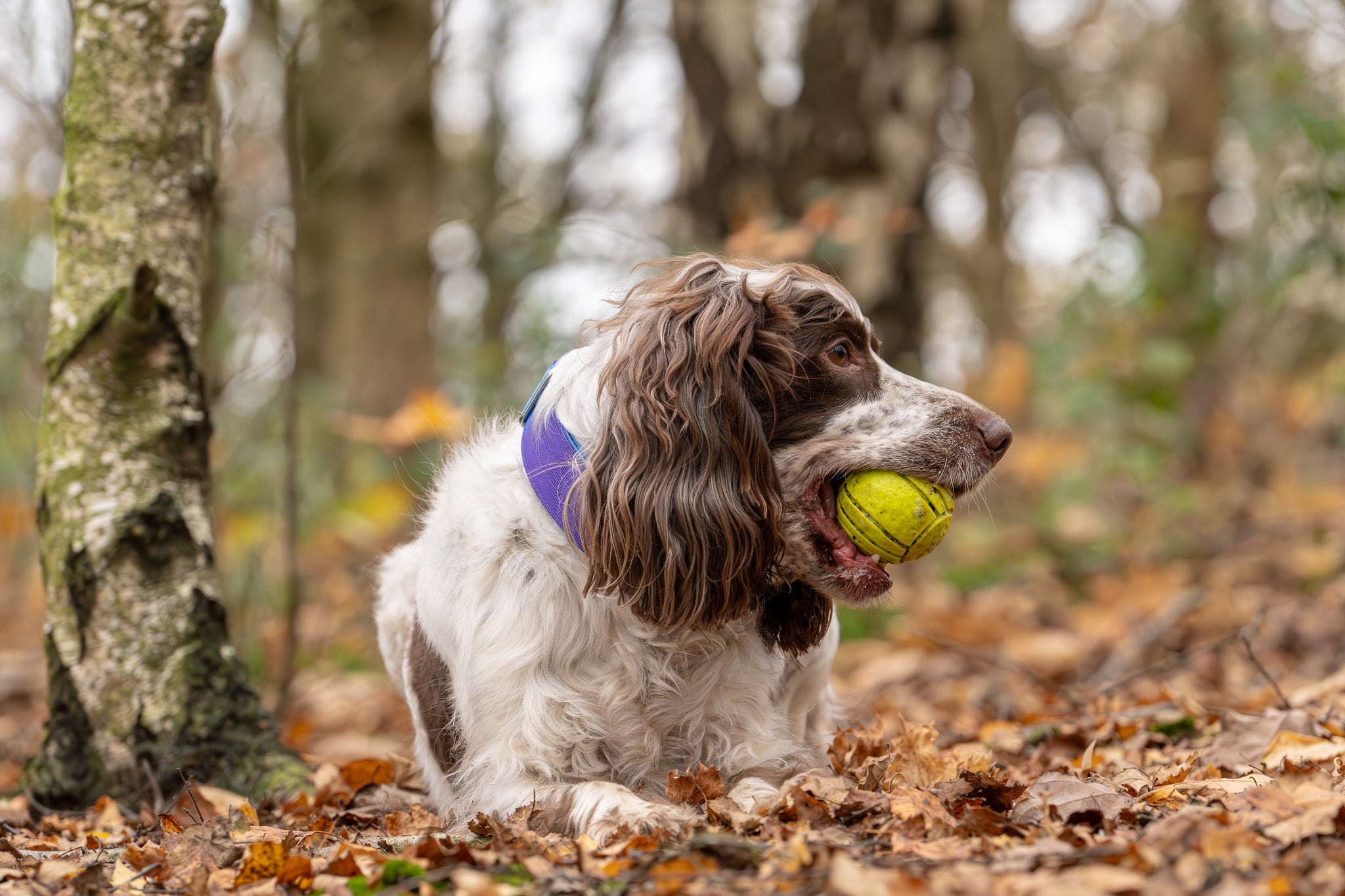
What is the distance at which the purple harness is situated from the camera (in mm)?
3146

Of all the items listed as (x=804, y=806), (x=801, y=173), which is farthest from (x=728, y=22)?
(x=804, y=806)

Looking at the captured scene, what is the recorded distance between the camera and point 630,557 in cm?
303

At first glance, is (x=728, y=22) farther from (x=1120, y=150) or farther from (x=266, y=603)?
(x=1120, y=150)

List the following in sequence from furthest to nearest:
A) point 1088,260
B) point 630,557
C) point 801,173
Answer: point 1088,260 < point 801,173 < point 630,557

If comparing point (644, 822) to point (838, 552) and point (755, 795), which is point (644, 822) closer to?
point (755, 795)

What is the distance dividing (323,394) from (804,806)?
6008mm

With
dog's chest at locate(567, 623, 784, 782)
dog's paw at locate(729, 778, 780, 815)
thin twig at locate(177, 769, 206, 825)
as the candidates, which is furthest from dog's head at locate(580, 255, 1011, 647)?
thin twig at locate(177, 769, 206, 825)

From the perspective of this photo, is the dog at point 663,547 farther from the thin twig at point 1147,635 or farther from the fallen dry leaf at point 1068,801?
the thin twig at point 1147,635

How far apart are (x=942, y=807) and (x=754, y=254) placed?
12.5 feet

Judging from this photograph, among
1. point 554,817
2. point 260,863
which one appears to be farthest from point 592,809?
point 260,863

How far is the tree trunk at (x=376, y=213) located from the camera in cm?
1006

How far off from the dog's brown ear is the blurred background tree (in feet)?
2.60

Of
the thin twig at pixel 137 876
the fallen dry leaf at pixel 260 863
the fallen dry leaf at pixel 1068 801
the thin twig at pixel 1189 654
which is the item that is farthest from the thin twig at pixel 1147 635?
the thin twig at pixel 137 876

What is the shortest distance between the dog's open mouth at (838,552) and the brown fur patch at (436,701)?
1097 mm
